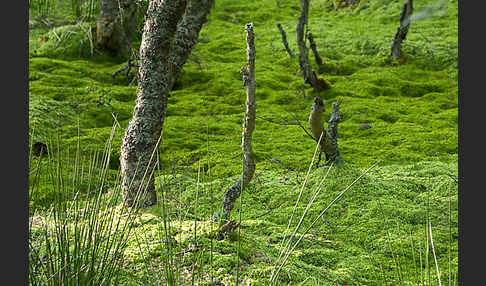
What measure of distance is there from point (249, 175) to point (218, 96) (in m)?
4.08

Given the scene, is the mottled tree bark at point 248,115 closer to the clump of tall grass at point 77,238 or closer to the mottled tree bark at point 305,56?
the clump of tall grass at point 77,238

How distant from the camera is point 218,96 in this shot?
6.71 m

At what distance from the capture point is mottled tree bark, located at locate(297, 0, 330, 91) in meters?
6.55

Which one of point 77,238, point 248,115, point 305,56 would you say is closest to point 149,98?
point 248,115

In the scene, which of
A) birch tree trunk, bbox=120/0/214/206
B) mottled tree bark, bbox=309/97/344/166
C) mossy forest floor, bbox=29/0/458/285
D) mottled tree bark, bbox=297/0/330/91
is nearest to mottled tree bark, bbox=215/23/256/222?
mossy forest floor, bbox=29/0/458/285

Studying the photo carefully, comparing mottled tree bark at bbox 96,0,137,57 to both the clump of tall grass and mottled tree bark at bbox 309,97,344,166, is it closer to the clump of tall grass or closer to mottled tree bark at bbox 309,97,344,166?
mottled tree bark at bbox 309,97,344,166

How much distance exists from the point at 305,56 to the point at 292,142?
7.19 feet

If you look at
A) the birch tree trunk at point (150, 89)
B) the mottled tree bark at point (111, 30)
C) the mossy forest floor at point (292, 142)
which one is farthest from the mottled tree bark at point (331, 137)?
the mottled tree bark at point (111, 30)

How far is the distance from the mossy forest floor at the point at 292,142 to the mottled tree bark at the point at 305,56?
22 cm

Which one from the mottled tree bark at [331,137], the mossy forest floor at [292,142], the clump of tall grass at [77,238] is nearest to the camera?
the clump of tall grass at [77,238]

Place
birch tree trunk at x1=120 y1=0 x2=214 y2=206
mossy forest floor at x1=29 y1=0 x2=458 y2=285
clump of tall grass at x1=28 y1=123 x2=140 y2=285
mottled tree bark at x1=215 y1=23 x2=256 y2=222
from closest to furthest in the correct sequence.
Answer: clump of tall grass at x1=28 y1=123 x2=140 y2=285 < mossy forest floor at x1=29 y1=0 x2=458 y2=285 < mottled tree bark at x1=215 y1=23 x2=256 y2=222 < birch tree trunk at x1=120 y1=0 x2=214 y2=206

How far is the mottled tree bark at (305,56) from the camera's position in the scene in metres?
6.55

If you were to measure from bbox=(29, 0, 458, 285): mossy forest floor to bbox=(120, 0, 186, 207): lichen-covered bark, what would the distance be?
0.82 feet

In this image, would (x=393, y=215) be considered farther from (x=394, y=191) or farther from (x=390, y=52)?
(x=390, y=52)
